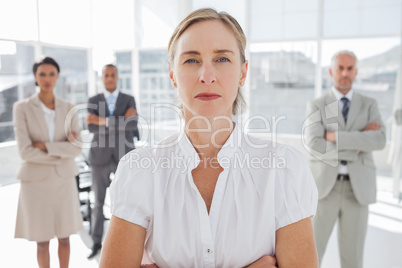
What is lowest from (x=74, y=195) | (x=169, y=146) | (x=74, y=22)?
(x=74, y=195)

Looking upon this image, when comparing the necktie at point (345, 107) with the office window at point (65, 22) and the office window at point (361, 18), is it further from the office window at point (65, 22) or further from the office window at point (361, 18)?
the office window at point (65, 22)

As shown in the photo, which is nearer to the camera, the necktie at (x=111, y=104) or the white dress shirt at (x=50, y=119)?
the white dress shirt at (x=50, y=119)

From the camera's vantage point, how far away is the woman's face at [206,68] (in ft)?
3.81

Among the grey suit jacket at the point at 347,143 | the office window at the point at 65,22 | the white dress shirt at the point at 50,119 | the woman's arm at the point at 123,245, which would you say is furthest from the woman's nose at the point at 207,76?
the office window at the point at 65,22

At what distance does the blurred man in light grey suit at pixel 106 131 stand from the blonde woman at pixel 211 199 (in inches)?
112

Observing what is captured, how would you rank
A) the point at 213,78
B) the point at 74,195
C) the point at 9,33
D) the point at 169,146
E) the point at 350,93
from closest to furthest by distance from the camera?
the point at 213,78, the point at 169,146, the point at 350,93, the point at 74,195, the point at 9,33

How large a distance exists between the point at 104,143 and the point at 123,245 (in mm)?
2990

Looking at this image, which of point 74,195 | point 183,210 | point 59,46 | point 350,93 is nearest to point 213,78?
point 183,210

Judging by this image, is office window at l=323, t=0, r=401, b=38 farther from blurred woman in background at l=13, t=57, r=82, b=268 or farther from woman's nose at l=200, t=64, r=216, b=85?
woman's nose at l=200, t=64, r=216, b=85

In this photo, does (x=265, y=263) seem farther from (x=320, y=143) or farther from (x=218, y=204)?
(x=320, y=143)

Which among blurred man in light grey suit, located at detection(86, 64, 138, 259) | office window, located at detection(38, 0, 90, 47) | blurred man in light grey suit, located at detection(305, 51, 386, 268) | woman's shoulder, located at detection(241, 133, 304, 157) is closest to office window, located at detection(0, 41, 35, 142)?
office window, located at detection(38, 0, 90, 47)

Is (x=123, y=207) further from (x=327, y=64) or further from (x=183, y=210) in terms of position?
(x=327, y=64)

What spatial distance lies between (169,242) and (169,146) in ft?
1.16

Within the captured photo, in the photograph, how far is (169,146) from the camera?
4.39 ft
